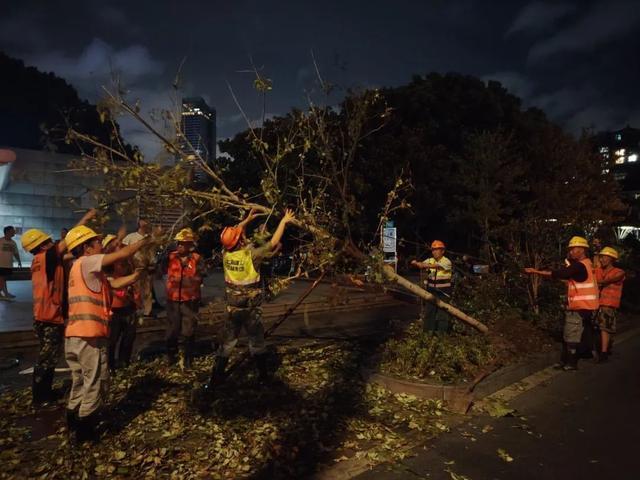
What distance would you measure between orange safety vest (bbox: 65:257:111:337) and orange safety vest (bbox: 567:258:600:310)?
6339 millimetres

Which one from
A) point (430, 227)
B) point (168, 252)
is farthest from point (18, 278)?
point (430, 227)

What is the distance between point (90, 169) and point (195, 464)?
3.32 meters

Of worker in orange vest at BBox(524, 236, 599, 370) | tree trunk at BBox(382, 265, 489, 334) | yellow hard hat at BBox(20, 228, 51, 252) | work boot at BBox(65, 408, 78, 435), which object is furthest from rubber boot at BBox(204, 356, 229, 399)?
worker in orange vest at BBox(524, 236, 599, 370)

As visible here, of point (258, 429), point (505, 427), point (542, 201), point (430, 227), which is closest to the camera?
point (258, 429)

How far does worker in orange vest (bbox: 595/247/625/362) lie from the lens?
7.70 metres

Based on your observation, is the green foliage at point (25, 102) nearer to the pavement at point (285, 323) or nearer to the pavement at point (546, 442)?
the pavement at point (285, 323)

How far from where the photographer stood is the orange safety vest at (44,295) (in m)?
4.93

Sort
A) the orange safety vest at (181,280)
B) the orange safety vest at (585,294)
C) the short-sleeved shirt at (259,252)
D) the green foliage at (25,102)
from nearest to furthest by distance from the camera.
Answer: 1. the short-sleeved shirt at (259,252)
2. the orange safety vest at (181,280)
3. the orange safety vest at (585,294)
4. the green foliage at (25,102)

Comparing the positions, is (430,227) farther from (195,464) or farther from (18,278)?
(195,464)

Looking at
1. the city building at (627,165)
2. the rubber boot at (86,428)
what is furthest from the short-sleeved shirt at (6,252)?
the city building at (627,165)

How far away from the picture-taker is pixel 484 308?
875 centimetres

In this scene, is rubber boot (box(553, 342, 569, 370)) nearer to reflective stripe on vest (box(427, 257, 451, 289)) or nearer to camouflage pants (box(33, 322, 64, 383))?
reflective stripe on vest (box(427, 257, 451, 289))

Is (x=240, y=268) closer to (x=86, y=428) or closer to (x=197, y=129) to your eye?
(x=197, y=129)

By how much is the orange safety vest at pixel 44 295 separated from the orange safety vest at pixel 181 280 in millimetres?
1509
